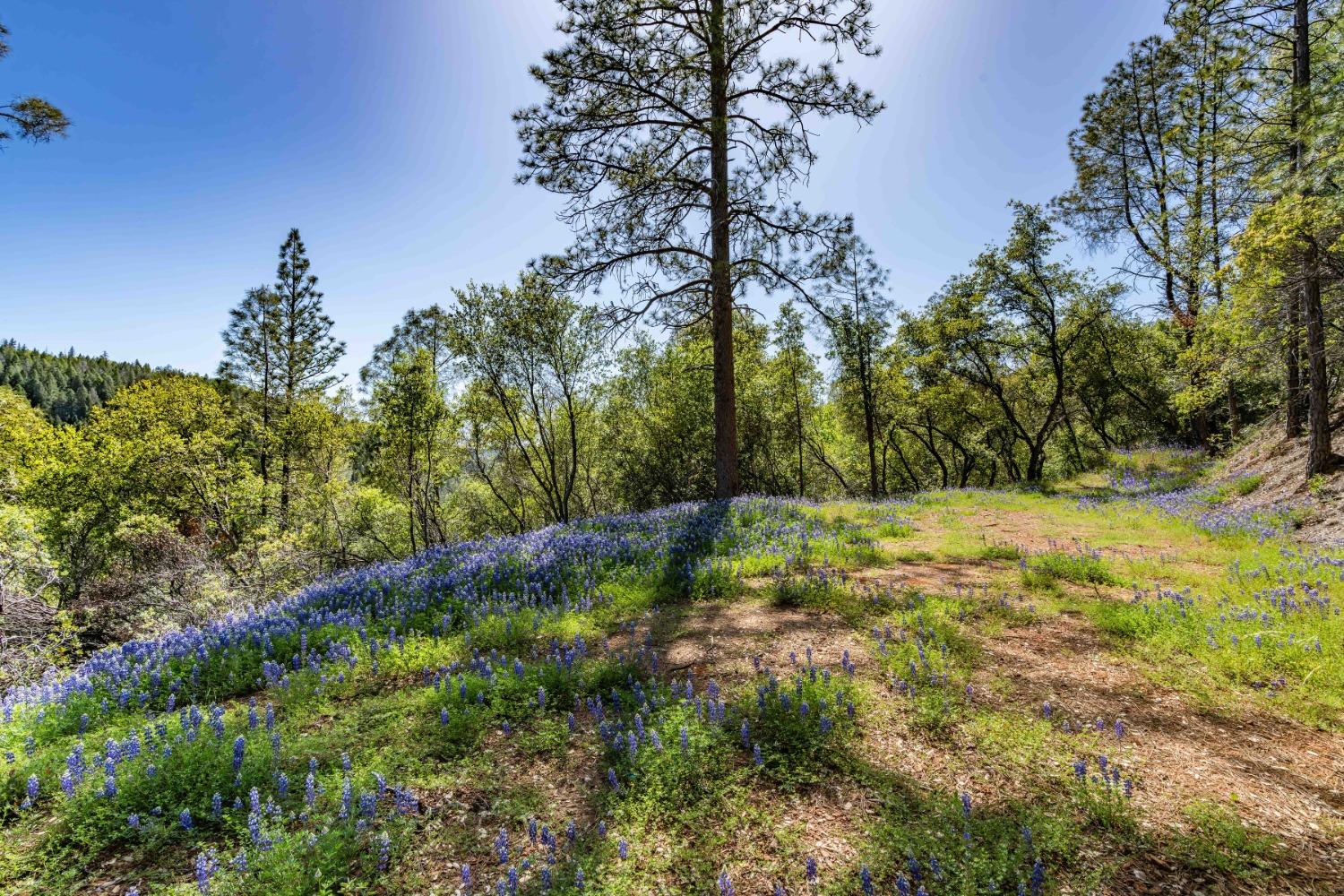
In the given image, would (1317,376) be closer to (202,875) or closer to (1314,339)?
(1314,339)

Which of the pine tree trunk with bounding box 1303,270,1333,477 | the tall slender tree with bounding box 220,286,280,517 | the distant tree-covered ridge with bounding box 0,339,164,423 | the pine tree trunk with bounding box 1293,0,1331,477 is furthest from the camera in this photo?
the distant tree-covered ridge with bounding box 0,339,164,423

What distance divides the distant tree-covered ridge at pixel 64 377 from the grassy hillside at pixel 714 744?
116833mm

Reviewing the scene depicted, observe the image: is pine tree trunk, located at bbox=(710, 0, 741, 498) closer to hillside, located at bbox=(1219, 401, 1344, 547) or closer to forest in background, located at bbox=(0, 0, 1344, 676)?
forest in background, located at bbox=(0, 0, 1344, 676)

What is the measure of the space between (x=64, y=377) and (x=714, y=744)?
164m

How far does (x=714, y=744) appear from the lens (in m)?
3.49

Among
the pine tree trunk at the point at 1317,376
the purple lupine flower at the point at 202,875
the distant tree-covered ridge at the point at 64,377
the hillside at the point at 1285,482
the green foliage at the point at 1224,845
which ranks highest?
the distant tree-covered ridge at the point at 64,377

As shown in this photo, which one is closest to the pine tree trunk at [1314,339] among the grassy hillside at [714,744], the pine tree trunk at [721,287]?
the grassy hillside at [714,744]

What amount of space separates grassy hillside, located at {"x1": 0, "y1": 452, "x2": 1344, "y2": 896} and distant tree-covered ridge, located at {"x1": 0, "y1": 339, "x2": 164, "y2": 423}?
383ft

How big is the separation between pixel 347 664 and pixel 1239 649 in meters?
8.03

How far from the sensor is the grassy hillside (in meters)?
2.61

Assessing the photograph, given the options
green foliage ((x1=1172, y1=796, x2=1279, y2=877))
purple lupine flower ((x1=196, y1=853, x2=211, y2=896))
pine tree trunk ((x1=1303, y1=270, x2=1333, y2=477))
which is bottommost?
green foliage ((x1=1172, y1=796, x2=1279, y2=877))

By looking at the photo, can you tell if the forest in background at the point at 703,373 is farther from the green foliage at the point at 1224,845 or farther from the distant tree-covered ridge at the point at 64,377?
the distant tree-covered ridge at the point at 64,377

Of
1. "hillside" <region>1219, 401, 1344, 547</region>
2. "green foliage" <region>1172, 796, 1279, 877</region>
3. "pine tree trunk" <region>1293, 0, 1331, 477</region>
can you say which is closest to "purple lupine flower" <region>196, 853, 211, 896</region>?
"green foliage" <region>1172, 796, 1279, 877</region>

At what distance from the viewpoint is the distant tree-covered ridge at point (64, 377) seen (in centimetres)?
9188
